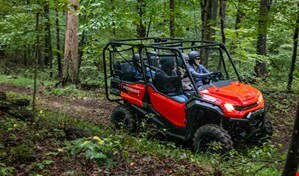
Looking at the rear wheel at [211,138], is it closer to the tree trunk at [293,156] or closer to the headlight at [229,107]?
the headlight at [229,107]

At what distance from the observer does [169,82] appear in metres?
7.72

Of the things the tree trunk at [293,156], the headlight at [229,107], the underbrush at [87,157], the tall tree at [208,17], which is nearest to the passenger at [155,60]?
the headlight at [229,107]

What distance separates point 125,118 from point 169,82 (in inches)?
58.8

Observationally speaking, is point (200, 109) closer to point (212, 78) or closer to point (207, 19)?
point (212, 78)

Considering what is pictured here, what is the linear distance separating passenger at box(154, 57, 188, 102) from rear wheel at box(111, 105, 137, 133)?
1.13 m

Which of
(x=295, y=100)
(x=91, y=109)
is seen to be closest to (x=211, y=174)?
(x=91, y=109)

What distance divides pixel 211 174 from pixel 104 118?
563 centimetres

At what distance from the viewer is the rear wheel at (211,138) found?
21.8ft

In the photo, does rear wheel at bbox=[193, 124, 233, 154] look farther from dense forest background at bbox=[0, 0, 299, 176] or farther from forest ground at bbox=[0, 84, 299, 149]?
forest ground at bbox=[0, 84, 299, 149]

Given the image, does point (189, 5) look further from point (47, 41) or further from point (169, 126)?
point (169, 126)

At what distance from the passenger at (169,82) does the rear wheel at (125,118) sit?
44.5 inches

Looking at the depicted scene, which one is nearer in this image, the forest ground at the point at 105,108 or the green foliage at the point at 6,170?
the green foliage at the point at 6,170

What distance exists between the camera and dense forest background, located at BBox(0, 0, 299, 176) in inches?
195

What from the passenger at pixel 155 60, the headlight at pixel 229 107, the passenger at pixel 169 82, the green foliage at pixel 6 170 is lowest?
the green foliage at pixel 6 170
